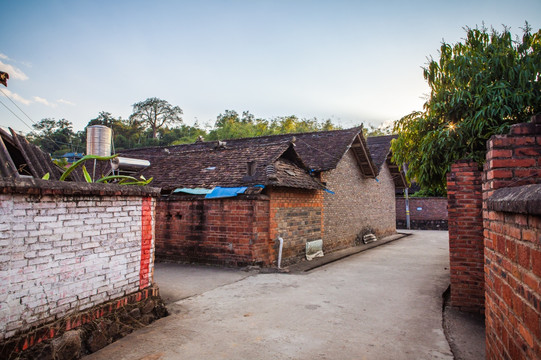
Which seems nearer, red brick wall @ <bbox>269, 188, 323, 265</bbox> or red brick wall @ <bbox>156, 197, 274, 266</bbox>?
red brick wall @ <bbox>156, 197, 274, 266</bbox>

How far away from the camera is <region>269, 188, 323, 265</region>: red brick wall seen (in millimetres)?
9305

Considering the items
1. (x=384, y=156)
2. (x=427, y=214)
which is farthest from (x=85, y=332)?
(x=427, y=214)

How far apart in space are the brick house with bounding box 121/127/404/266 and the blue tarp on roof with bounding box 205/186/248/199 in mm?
123

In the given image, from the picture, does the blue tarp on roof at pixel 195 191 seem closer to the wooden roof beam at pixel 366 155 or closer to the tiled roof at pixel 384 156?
the wooden roof beam at pixel 366 155

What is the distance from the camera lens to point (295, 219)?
33.6 ft

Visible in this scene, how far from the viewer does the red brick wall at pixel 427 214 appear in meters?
23.8

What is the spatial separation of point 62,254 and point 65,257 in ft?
0.19

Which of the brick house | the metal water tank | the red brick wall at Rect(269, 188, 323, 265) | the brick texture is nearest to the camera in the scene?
the metal water tank

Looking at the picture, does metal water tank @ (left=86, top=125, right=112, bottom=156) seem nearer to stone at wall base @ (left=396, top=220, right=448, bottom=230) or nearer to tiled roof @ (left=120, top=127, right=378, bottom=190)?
tiled roof @ (left=120, top=127, right=378, bottom=190)

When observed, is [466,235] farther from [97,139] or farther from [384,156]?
[384,156]

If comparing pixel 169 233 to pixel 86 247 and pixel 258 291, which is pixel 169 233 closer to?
pixel 258 291

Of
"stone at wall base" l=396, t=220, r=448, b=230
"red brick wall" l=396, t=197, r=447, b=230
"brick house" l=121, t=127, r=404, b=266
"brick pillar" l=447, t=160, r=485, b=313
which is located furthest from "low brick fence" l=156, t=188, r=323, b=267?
"stone at wall base" l=396, t=220, r=448, b=230

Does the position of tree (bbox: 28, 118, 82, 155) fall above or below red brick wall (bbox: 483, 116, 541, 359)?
above

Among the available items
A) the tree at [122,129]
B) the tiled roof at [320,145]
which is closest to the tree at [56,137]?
the tree at [122,129]
